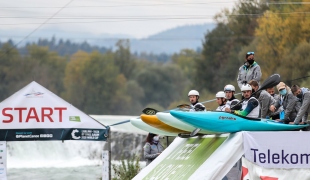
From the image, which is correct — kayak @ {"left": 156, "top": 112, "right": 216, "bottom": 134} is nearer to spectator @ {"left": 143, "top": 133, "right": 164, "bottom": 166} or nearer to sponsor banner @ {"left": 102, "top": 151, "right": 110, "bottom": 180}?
spectator @ {"left": 143, "top": 133, "right": 164, "bottom": 166}

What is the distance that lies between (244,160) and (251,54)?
14.3ft

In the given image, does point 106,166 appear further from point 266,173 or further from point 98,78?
point 98,78

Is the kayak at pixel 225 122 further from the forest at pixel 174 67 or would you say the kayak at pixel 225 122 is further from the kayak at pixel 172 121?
the forest at pixel 174 67

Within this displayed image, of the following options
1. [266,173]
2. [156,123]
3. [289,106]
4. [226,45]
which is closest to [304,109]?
[289,106]

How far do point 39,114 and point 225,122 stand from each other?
787 cm

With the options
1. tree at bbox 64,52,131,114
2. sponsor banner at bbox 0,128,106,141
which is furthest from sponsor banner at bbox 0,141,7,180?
tree at bbox 64,52,131,114

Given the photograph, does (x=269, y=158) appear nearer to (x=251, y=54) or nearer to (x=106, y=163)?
(x=251, y=54)

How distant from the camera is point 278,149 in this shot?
14.6 m

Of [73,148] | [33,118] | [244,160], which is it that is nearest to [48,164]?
[73,148]

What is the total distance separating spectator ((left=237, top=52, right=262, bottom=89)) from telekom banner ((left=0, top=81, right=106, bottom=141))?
163 inches

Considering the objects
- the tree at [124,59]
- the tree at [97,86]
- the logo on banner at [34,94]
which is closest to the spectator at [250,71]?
the logo on banner at [34,94]

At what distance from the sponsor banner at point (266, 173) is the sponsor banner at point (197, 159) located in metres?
0.28

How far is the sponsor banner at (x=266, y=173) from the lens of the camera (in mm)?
14539

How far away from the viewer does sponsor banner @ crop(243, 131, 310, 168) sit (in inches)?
571
